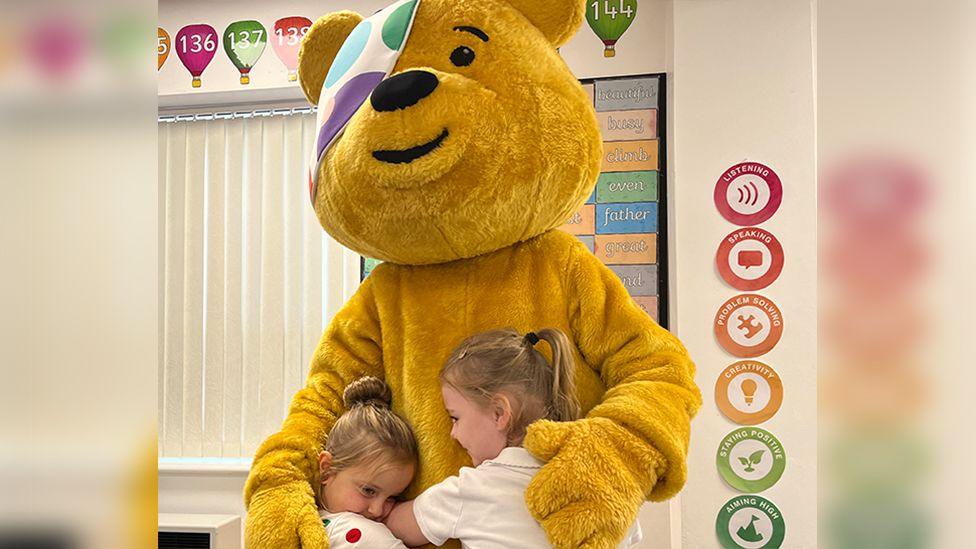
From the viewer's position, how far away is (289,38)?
136 inches

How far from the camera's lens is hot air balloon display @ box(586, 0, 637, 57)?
3166 mm

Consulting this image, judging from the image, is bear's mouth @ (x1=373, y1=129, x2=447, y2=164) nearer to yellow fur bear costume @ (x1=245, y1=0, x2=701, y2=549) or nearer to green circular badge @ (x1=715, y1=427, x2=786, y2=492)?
yellow fur bear costume @ (x1=245, y1=0, x2=701, y2=549)

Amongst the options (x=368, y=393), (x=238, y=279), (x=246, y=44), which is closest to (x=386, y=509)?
(x=368, y=393)

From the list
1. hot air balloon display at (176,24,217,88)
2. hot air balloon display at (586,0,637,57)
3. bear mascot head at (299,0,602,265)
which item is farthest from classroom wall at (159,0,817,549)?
hot air balloon display at (176,24,217,88)

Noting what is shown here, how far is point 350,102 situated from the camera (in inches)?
57.7

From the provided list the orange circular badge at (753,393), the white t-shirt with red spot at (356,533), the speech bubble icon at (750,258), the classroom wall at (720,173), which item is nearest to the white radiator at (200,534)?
the classroom wall at (720,173)

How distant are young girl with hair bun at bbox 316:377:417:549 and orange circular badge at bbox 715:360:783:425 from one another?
5.51ft

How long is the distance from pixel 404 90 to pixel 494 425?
54 cm

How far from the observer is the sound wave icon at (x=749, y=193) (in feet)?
9.38

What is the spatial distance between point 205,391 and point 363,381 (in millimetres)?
2446

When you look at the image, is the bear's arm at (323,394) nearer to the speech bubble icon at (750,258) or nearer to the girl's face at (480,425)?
the girl's face at (480,425)
